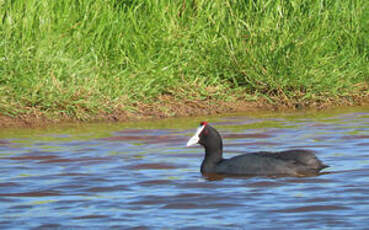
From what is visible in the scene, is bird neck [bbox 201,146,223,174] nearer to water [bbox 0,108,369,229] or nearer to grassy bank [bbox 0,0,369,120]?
water [bbox 0,108,369,229]

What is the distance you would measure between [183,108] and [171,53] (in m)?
0.84

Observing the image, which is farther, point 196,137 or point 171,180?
point 196,137

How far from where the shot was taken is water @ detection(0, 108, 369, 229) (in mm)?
7438

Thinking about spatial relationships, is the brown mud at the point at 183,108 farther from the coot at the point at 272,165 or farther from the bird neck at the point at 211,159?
the coot at the point at 272,165

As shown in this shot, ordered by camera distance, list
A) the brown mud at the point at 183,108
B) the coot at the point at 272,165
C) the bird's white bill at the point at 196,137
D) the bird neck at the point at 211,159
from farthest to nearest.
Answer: the brown mud at the point at 183,108, the bird's white bill at the point at 196,137, the bird neck at the point at 211,159, the coot at the point at 272,165

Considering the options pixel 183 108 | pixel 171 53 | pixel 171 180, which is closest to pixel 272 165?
pixel 171 180

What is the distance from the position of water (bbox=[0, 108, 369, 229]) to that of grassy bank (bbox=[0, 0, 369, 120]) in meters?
0.65

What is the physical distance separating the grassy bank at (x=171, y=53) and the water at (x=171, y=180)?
0.65 m

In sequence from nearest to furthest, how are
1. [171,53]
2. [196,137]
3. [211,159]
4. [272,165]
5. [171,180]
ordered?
1. [171,180]
2. [272,165]
3. [211,159]
4. [196,137]
5. [171,53]

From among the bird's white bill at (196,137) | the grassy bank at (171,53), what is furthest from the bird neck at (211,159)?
the grassy bank at (171,53)

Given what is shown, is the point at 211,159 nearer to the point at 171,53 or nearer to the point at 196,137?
the point at 196,137

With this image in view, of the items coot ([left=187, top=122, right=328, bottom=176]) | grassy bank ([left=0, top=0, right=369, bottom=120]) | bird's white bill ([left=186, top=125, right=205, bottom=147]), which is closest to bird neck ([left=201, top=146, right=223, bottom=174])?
coot ([left=187, top=122, right=328, bottom=176])

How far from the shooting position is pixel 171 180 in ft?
30.2

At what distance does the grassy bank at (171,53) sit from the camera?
12.8m
